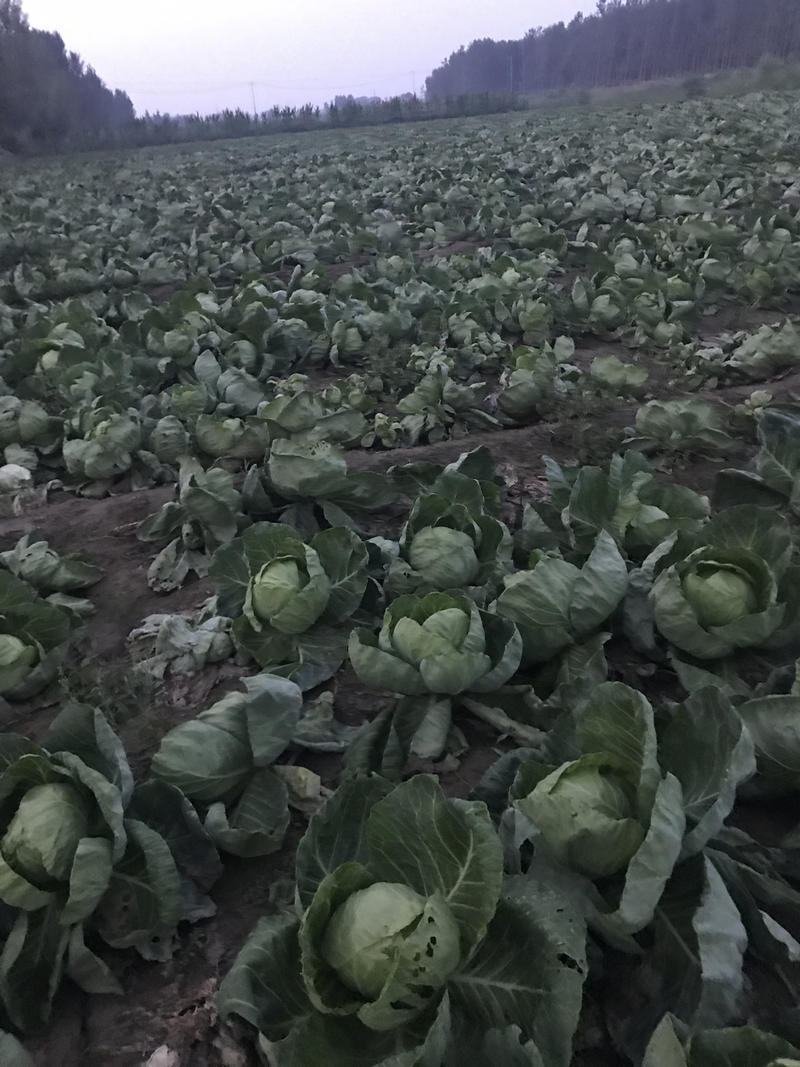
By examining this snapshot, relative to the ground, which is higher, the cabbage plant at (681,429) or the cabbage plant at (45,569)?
the cabbage plant at (681,429)

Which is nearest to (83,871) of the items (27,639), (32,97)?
(27,639)

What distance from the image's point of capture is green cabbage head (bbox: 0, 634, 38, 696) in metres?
3.44

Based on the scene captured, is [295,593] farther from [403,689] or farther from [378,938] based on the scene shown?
[378,938]

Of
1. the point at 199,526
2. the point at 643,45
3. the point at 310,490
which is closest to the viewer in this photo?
the point at 310,490

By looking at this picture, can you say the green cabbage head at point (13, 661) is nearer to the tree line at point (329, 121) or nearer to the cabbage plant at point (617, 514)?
the cabbage plant at point (617, 514)

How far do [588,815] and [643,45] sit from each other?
11263cm

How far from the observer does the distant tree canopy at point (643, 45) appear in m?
76.8

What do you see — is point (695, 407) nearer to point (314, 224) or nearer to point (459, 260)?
point (459, 260)

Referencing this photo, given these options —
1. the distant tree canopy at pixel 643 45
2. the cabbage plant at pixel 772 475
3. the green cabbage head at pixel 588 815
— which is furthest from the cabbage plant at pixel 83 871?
the distant tree canopy at pixel 643 45

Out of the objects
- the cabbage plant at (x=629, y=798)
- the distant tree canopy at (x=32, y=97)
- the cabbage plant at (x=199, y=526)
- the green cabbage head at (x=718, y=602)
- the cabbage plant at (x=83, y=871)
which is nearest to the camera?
the cabbage plant at (x=629, y=798)

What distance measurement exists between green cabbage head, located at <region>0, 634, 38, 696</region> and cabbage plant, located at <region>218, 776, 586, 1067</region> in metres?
1.90

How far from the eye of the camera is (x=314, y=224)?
13430 mm

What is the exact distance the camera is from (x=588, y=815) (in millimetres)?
1988

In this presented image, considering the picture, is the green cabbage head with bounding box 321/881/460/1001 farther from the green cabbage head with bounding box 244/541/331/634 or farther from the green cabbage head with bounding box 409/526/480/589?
the green cabbage head with bounding box 409/526/480/589
